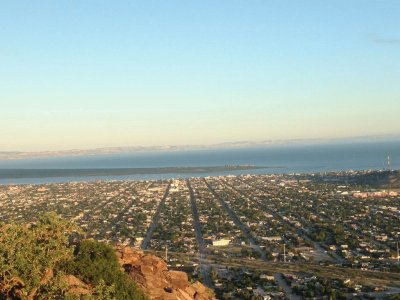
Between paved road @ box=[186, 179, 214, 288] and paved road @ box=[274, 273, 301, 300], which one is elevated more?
paved road @ box=[186, 179, 214, 288]

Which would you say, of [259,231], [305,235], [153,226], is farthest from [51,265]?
[153,226]

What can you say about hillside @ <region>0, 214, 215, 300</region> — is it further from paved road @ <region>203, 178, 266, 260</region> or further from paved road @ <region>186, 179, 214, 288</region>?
paved road @ <region>203, 178, 266, 260</region>

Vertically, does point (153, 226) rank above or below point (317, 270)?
above

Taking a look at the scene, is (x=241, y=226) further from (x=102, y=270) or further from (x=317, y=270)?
(x=102, y=270)

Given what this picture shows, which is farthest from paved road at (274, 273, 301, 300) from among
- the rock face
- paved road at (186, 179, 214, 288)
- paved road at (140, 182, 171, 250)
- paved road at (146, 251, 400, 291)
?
paved road at (140, 182, 171, 250)

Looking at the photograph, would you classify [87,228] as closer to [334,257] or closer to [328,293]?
[334,257]

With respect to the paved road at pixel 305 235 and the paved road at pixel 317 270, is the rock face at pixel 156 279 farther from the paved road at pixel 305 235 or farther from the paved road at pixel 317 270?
the paved road at pixel 305 235
